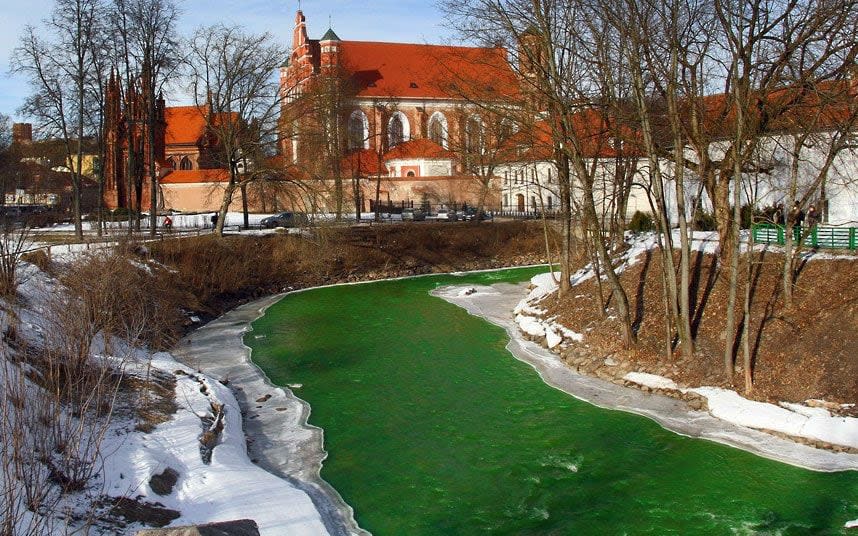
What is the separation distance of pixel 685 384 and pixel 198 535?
11839 mm

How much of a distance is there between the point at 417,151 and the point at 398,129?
6876 millimetres

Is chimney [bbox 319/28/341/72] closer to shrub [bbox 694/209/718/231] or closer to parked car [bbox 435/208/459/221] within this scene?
parked car [bbox 435/208/459/221]

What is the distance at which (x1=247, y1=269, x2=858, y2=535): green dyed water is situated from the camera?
10250 mm

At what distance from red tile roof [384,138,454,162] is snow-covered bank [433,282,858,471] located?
35.4m

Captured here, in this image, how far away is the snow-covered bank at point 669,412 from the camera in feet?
39.5

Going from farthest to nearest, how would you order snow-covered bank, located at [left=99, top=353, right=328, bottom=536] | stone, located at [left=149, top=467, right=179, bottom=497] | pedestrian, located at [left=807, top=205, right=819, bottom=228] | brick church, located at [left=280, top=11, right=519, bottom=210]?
1. brick church, located at [left=280, top=11, right=519, bottom=210]
2. pedestrian, located at [left=807, top=205, right=819, bottom=228]
3. stone, located at [left=149, top=467, right=179, bottom=497]
4. snow-covered bank, located at [left=99, top=353, right=328, bottom=536]

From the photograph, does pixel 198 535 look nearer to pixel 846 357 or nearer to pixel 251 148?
pixel 846 357

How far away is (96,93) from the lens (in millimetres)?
31359

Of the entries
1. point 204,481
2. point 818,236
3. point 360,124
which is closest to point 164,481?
point 204,481

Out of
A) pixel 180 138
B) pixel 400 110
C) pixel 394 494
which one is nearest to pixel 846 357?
pixel 394 494

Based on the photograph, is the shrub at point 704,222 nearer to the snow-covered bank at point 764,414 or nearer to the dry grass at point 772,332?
the snow-covered bank at point 764,414

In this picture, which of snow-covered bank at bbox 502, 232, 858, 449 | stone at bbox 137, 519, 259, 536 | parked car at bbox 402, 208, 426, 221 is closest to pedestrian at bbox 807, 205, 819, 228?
snow-covered bank at bbox 502, 232, 858, 449

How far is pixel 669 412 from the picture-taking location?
14461mm

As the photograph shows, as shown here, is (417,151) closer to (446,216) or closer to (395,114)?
(395,114)
